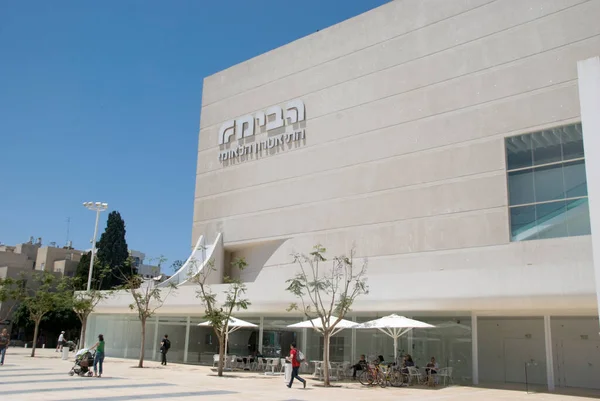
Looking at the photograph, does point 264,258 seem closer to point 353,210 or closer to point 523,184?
point 353,210

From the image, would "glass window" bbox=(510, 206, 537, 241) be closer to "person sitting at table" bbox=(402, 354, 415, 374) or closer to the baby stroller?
"person sitting at table" bbox=(402, 354, 415, 374)

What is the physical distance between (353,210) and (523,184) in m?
9.25

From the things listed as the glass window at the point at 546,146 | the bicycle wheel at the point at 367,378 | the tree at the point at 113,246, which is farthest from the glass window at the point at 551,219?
the tree at the point at 113,246

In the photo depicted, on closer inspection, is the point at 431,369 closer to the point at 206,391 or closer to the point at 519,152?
the point at 206,391

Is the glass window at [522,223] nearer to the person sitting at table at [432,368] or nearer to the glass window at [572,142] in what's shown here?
the glass window at [572,142]

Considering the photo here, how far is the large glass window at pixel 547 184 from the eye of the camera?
24359 mm

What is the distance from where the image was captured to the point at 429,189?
93.7 feet

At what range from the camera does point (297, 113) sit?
118 ft

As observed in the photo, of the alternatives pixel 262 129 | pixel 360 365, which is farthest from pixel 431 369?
pixel 262 129

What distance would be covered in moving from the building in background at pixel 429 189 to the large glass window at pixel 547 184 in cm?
6

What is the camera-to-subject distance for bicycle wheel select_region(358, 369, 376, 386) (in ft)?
70.6

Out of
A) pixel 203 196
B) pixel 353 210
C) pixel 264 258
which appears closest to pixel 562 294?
pixel 353 210

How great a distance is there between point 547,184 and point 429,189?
5551 mm

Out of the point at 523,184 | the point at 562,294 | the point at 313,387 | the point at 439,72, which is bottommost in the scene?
the point at 313,387
